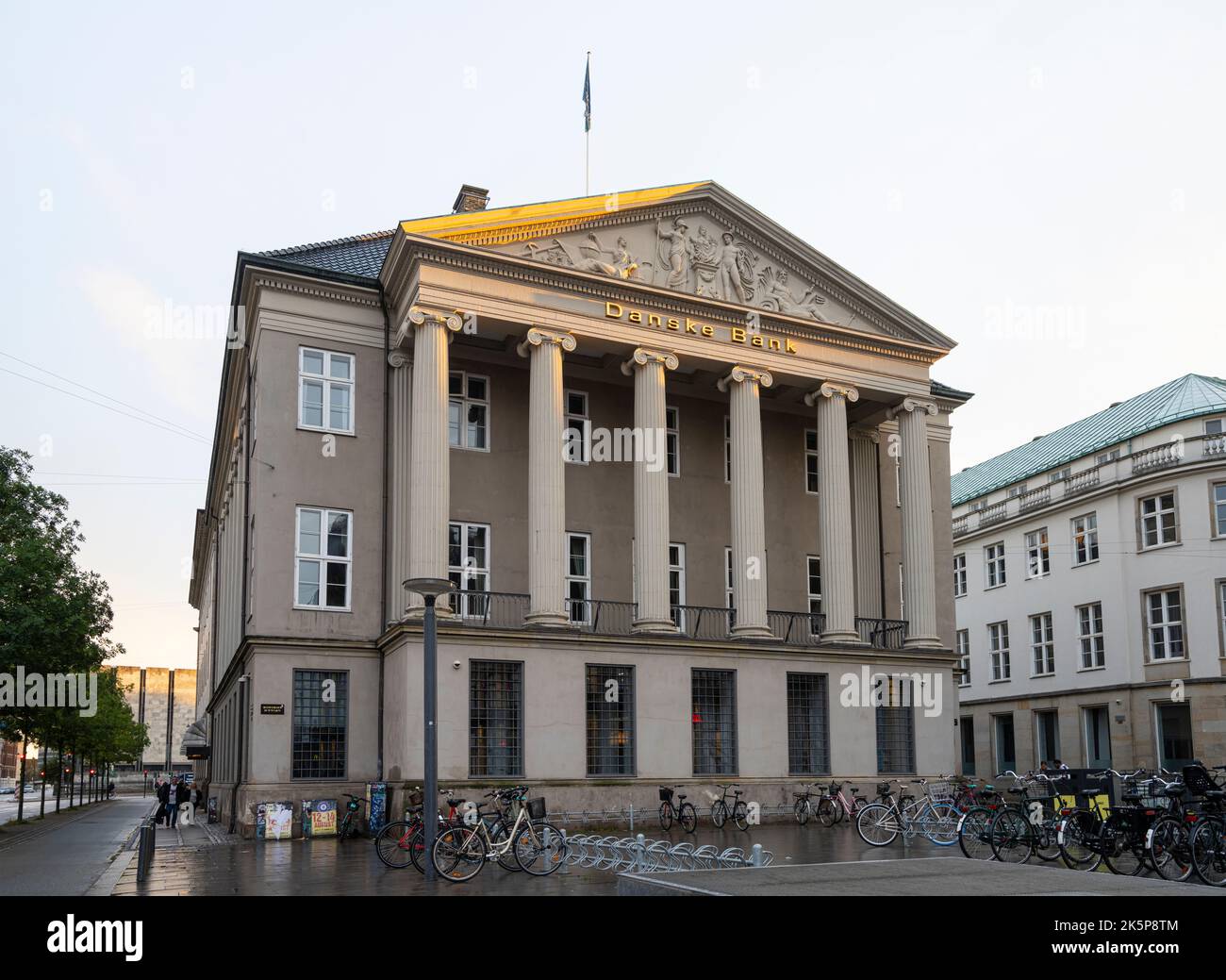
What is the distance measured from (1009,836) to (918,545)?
55.6 ft

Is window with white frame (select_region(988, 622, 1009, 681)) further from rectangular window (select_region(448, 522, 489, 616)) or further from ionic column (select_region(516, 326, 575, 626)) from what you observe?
ionic column (select_region(516, 326, 575, 626))

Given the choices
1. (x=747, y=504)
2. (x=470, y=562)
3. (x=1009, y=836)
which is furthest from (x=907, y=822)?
(x=470, y=562)

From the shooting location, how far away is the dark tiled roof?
110 feet

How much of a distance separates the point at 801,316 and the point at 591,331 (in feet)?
23.1

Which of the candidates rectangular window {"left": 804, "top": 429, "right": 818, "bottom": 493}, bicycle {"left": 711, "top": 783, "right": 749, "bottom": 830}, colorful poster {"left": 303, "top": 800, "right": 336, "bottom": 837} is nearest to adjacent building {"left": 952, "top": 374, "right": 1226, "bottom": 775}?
rectangular window {"left": 804, "top": 429, "right": 818, "bottom": 493}

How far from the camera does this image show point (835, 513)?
3462 cm

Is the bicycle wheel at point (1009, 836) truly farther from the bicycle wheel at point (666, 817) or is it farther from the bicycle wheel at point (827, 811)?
the bicycle wheel at point (827, 811)

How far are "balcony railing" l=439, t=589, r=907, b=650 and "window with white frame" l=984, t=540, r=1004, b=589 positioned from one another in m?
21.9

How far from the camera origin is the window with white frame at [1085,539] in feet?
165

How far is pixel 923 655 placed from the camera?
34938 millimetres

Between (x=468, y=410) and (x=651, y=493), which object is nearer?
(x=651, y=493)

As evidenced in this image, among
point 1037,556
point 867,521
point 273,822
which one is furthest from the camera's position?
point 1037,556

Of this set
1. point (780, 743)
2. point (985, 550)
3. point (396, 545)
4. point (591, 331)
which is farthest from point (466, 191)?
point (985, 550)

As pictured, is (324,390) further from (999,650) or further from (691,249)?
(999,650)
